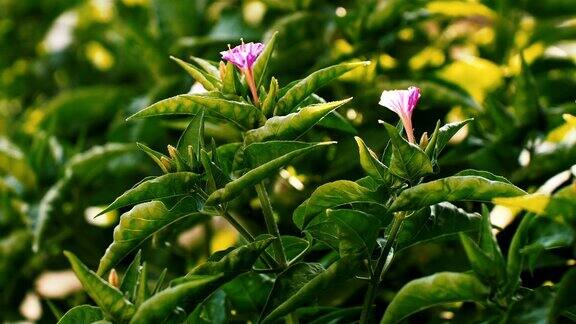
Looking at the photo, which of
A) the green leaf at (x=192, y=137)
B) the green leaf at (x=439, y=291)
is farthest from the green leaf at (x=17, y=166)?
the green leaf at (x=439, y=291)

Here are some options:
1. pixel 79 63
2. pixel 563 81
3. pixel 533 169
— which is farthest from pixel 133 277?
pixel 79 63

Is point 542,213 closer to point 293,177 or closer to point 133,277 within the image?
point 133,277

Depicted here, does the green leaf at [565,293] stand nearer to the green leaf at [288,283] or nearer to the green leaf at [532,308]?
the green leaf at [532,308]

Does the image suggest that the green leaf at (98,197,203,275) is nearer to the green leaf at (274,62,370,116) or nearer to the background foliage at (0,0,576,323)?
the background foliage at (0,0,576,323)

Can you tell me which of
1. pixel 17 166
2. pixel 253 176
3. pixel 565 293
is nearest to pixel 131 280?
pixel 253 176

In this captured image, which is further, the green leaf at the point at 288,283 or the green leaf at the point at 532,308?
the green leaf at the point at 288,283

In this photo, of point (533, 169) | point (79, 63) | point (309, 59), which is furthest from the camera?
point (79, 63)
